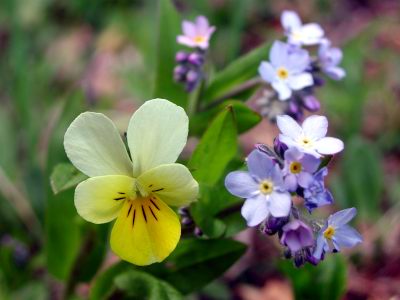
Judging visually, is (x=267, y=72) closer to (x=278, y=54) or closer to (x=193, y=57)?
(x=278, y=54)

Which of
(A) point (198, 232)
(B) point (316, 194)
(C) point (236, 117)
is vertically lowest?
(A) point (198, 232)

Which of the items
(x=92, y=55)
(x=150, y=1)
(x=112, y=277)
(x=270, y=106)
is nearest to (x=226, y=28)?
(x=150, y=1)

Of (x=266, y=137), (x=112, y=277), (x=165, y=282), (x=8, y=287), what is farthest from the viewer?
(x=266, y=137)

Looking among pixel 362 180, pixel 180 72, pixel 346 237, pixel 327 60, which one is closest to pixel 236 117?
pixel 180 72

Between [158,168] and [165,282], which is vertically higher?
[158,168]

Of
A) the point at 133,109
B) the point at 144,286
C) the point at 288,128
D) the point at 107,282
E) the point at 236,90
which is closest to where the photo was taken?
the point at 288,128

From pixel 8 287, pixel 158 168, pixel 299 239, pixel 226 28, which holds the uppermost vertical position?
pixel 158 168

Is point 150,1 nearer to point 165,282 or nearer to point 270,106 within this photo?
point 270,106
